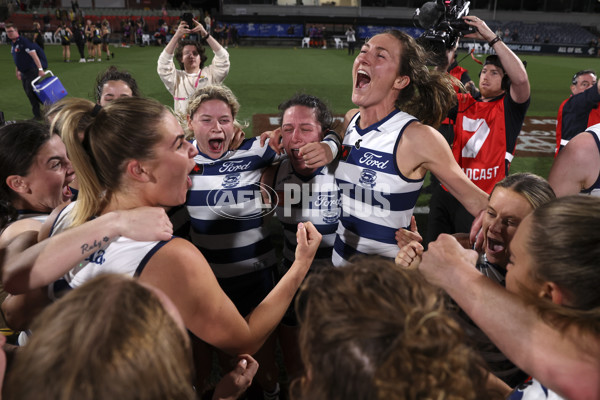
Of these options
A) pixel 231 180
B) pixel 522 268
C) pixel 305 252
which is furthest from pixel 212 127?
pixel 522 268

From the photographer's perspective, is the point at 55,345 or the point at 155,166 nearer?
the point at 55,345

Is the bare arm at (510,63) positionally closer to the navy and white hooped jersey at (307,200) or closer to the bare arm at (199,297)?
the navy and white hooped jersey at (307,200)

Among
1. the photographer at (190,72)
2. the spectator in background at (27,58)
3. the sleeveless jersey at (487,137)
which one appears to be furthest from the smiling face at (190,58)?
the spectator in background at (27,58)

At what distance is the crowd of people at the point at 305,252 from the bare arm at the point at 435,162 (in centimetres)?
1

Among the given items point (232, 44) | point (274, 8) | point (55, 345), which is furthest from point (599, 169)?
point (274, 8)

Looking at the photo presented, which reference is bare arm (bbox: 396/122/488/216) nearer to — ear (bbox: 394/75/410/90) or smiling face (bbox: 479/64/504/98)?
ear (bbox: 394/75/410/90)

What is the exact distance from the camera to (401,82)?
2662mm

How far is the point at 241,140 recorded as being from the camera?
2912mm

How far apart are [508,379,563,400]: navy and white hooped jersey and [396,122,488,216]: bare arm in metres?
1.09

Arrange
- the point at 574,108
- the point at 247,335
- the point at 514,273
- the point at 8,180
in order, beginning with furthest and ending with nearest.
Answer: the point at 574,108 < the point at 8,180 < the point at 247,335 < the point at 514,273

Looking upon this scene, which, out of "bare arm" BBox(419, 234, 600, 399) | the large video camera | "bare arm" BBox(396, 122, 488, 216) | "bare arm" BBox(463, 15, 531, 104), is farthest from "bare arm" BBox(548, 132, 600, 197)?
the large video camera

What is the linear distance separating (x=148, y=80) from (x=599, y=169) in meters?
15.3

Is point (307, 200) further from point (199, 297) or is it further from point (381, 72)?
point (199, 297)

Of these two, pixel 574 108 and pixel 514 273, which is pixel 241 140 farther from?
pixel 574 108
